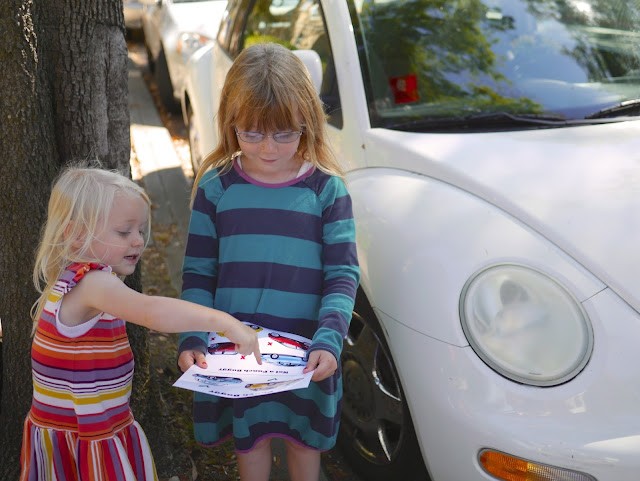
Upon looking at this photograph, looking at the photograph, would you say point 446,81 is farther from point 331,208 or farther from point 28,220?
point 28,220

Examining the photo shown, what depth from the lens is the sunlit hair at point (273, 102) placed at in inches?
86.3

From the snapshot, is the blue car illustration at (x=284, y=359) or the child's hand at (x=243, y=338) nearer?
the child's hand at (x=243, y=338)

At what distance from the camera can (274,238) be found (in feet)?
7.45

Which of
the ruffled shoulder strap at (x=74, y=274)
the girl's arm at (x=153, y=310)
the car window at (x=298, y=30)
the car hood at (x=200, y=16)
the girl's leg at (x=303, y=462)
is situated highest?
the car hood at (x=200, y=16)

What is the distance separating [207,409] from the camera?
2369 millimetres

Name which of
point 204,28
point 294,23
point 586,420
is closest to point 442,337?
point 586,420

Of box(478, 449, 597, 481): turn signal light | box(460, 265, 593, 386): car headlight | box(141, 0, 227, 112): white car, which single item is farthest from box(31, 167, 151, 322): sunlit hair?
box(141, 0, 227, 112): white car

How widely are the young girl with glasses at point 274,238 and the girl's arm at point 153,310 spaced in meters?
0.25

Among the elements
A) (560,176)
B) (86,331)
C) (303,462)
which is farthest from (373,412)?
(86,331)

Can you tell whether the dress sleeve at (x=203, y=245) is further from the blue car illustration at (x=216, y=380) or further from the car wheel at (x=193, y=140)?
the car wheel at (x=193, y=140)

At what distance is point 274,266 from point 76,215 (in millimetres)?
561

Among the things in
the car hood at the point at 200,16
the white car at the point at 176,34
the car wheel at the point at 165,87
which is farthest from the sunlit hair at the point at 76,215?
the car wheel at the point at 165,87

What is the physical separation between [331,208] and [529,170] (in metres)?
0.79

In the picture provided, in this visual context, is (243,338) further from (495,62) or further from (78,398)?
(495,62)
